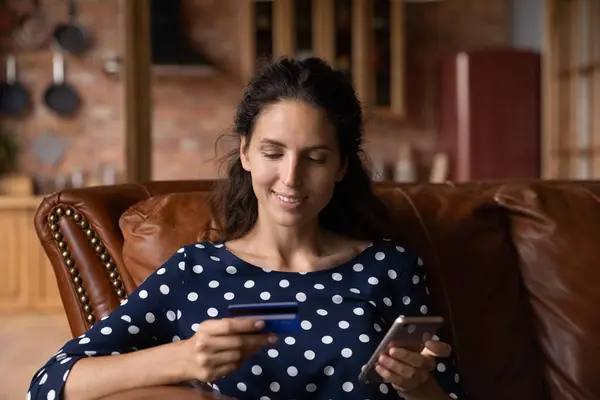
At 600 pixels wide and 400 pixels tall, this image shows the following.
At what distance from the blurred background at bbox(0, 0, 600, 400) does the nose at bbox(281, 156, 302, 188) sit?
397 centimetres

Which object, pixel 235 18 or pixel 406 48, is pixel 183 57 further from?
pixel 406 48

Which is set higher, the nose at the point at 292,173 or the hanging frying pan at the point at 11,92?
the hanging frying pan at the point at 11,92

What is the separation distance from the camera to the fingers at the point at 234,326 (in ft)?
4.05

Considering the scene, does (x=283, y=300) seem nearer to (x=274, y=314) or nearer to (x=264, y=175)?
(x=264, y=175)

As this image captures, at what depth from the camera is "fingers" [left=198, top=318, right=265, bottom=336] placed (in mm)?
1235

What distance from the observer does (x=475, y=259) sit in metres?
1.89

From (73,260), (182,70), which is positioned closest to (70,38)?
(182,70)

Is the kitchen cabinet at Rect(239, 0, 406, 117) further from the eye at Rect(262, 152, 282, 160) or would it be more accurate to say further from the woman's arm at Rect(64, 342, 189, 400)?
the woman's arm at Rect(64, 342, 189, 400)

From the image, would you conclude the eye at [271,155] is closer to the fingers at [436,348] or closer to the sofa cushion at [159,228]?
the sofa cushion at [159,228]

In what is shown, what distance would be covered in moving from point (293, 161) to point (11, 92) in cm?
474

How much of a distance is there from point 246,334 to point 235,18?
483 cm

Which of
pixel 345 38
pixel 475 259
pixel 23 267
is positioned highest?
pixel 345 38

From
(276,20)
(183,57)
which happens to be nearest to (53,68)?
(183,57)

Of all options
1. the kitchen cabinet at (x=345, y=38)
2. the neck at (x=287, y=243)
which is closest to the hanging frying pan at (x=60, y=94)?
the kitchen cabinet at (x=345, y=38)
